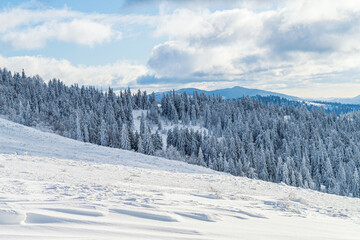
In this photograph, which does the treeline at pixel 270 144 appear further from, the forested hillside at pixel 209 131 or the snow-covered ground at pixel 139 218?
the snow-covered ground at pixel 139 218

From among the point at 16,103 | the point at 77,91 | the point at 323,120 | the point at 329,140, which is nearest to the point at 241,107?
the point at 323,120

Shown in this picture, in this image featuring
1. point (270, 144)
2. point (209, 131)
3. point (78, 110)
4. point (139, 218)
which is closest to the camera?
point (139, 218)

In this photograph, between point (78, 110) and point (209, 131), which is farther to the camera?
point (209, 131)

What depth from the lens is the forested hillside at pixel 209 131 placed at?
66.4m

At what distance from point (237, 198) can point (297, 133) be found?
110347mm

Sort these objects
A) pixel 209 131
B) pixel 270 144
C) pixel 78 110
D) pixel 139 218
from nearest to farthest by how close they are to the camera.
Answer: pixel 139 218 < pixel 270 144 < pixel 78 110 < pixel 209 131

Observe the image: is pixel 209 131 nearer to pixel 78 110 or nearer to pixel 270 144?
pixel 270 144

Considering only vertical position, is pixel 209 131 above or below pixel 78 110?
below

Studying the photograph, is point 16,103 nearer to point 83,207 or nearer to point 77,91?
point 77,91

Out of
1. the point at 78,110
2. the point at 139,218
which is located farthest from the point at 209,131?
the point at 139,218

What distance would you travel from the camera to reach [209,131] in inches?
4732

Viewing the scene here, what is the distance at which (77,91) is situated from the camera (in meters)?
142

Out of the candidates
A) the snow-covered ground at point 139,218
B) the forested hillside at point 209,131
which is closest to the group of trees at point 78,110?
the forested hillside at point 209,131

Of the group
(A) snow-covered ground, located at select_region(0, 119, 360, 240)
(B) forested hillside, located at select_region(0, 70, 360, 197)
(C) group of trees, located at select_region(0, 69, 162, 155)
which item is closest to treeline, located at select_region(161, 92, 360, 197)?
(B) forested hillside, located at select_region(0, 70, 360, 197)
